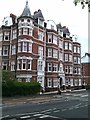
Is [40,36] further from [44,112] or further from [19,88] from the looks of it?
[44,112]

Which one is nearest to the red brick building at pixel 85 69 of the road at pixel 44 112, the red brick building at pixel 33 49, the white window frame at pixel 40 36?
the red brick building at pixel 33 49

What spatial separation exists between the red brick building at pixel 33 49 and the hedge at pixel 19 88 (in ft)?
12.6

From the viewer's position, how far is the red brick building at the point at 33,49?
4303cm

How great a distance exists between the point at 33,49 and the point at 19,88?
36.8 ft

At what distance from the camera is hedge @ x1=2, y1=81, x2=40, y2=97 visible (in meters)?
33.4

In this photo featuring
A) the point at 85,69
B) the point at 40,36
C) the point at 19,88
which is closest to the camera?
the point at 19,88

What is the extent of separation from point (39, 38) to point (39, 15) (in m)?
5.12

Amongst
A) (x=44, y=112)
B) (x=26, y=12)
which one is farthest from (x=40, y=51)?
(x=44, y=112)

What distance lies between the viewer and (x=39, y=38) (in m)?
46.9

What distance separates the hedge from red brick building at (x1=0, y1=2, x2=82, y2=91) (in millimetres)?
3845

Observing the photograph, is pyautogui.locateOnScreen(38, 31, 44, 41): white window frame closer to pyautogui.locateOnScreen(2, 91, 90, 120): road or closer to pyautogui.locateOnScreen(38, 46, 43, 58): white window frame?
pyautogui.locateOnScreen(38, 46, 43, 58): white window frame

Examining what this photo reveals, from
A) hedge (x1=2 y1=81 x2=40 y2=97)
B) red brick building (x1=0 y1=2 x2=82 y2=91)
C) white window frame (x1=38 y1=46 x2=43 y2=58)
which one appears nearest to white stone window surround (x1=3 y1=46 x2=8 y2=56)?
red brick building (x1=0 y1=2 x2=82 y2=91)

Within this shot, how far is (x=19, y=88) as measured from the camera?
117 feet

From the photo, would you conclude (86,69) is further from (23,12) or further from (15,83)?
(15,83)
